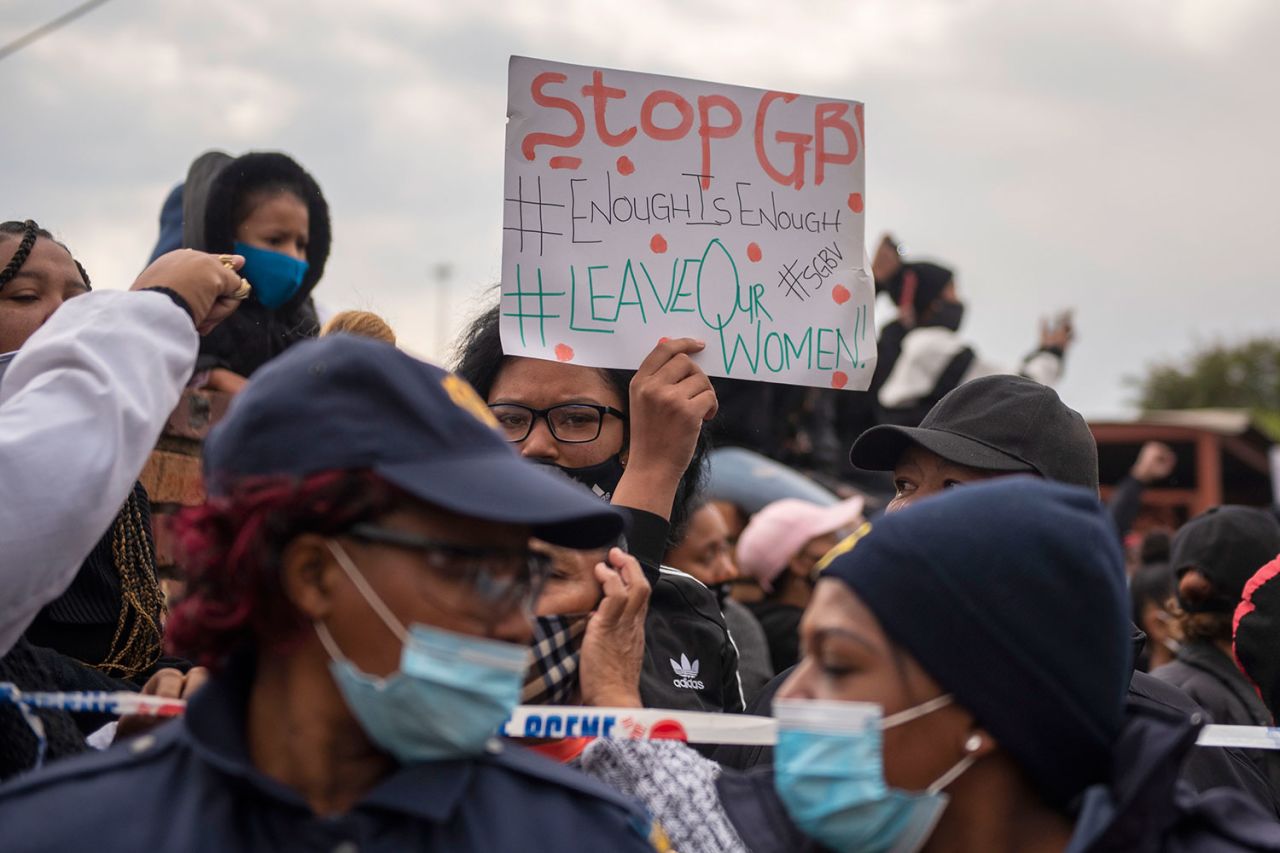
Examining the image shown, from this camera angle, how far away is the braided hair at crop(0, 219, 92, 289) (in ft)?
10.7

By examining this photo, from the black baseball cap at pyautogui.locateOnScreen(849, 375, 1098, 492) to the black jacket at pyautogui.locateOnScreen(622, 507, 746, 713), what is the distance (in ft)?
2.06

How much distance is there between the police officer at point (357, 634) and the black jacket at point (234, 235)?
2.75 m

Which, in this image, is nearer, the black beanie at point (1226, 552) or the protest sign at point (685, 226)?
the protest sign at point (685, 226)

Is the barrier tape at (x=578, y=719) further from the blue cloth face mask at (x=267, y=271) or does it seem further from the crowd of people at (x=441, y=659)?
the blue cloth face mask at (x=267, y=271)

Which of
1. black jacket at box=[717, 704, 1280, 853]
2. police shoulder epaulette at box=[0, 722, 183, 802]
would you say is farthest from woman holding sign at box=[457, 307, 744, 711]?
police shoulder epaulette at box=[0, 722, 183, 802]

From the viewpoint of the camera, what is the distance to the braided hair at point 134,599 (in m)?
3.03

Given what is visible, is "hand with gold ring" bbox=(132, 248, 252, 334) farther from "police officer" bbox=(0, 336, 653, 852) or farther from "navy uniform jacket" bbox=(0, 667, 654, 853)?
"navy uniform jacket" bbox=(0, 667, 654, 853)

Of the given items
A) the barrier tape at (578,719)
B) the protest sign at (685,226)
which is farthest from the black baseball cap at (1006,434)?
the barrier tape at (578,719)

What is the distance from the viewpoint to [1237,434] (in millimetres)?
17953

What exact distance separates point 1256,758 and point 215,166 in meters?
4.11

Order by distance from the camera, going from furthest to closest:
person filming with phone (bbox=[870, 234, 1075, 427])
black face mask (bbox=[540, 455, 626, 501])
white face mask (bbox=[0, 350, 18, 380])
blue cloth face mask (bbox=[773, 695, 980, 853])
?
person filming with phone (bbox=[870, 234, 1075, 427]) < black face mask (bbox=[540, 455, 626, 501]) < white face mask (bbox=[0, 350, 18, 380]) < blue cloth face mask (bbox=[773, 695, 980, 853])

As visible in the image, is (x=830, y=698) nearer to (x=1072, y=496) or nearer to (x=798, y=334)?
(x=1072, y=496)

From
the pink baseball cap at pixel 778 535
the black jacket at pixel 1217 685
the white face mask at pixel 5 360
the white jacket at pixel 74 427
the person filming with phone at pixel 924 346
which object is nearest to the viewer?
the white jacket at pixel 74 427

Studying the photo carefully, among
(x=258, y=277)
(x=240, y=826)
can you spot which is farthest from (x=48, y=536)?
(x=258, y=277)
